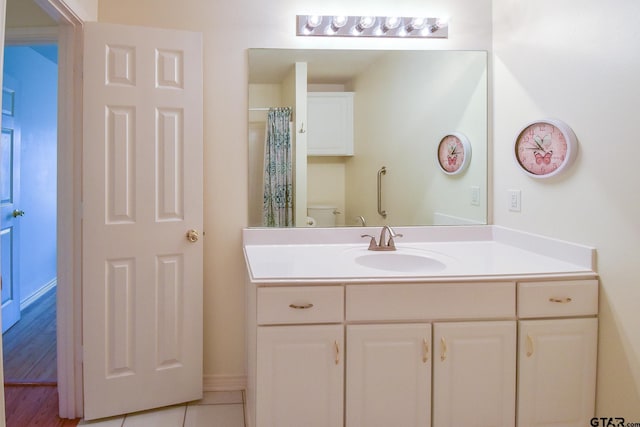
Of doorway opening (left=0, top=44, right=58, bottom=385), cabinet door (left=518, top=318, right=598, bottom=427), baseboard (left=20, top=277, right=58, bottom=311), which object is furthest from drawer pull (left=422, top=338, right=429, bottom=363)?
baseboard (left=20, top=277, right=58, bottom=311)

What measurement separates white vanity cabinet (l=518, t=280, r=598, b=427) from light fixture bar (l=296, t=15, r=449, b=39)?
142 centimetres

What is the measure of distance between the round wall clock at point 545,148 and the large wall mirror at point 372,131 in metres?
0.32

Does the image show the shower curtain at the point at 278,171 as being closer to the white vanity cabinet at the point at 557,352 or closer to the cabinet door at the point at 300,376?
the cabinet door at the point at 300,376

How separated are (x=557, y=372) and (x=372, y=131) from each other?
139 centimetres

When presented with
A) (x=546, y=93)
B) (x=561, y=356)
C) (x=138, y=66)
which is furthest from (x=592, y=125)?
(x=138, y=66)

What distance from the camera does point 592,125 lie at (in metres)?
1.70

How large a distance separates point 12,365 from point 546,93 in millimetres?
3253

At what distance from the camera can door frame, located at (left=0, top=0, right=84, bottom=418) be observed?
201 centimetres

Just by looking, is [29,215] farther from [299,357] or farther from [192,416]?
[299,357]

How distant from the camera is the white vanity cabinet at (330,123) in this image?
7.59 ft

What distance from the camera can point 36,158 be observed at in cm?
398

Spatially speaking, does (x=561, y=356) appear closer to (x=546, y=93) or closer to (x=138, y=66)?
(x=546, y=93)

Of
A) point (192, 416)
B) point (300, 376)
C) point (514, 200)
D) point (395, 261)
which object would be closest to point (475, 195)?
point (514, 200)

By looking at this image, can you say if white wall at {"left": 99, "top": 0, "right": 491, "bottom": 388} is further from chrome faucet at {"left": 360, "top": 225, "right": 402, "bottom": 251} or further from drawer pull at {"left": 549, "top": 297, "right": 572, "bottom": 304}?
drawer pull at {"left": 549, "top": 297, "right": 572, "bottom": 304}
